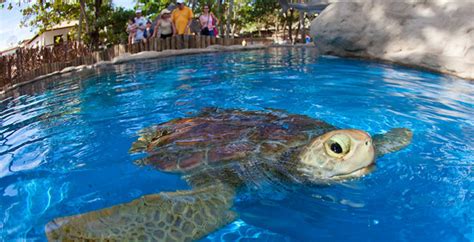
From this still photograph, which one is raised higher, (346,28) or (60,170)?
(346,28)

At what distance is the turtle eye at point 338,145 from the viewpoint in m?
1.95

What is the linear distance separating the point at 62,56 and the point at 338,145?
29.6 feet

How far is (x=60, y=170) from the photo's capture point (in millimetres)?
2762

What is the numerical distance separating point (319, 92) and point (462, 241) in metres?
3.90

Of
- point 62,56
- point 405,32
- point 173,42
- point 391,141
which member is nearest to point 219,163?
point 391,141

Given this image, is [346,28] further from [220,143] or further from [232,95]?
[220,143]

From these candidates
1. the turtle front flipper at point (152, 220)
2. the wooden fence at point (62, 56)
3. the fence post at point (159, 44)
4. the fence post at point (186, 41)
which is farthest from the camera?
the fence post at point (186, 41)

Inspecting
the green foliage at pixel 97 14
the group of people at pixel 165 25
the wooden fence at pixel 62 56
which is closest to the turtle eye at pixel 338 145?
the wooden fence at pixel 62 56

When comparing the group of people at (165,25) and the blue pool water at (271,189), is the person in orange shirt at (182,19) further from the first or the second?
the blue pool water at (271,189)

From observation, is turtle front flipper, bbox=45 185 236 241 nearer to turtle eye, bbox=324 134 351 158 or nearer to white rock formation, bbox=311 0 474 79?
turtle eye, bbox=324 134 351 158

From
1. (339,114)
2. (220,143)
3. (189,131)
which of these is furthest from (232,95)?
(220,143)

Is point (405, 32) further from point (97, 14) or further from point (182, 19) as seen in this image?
point (97, 14)

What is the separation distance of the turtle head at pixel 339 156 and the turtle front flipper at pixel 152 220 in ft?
1.83

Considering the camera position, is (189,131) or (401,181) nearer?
(401,181)
